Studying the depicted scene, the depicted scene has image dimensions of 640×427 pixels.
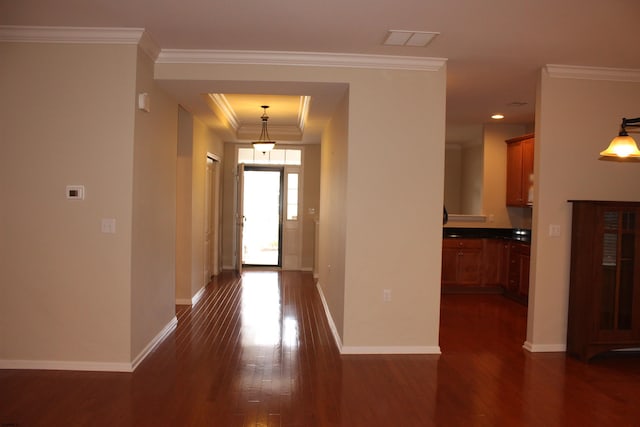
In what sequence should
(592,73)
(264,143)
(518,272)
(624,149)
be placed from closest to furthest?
(624,149) → (592,73) → (518,272) → (264,143)

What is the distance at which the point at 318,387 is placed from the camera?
366 centimetres

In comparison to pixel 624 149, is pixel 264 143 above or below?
above

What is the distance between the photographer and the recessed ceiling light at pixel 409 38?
3.75 metres

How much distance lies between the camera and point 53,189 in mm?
3928

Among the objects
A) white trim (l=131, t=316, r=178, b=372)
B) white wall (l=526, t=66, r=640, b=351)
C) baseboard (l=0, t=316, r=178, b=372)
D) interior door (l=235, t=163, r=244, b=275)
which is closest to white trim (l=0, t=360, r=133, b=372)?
baseboard (l=0, t=316, r=178, b=372)

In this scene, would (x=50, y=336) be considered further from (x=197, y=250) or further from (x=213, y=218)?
(x=213, y=218)

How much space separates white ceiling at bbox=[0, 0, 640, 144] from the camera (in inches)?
129

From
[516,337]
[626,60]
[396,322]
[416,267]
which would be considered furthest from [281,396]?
[626,60]

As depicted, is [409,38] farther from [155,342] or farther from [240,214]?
[240,214]

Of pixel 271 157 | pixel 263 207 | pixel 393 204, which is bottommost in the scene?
pixel 263 207

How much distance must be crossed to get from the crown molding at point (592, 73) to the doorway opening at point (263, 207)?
19.5 ft

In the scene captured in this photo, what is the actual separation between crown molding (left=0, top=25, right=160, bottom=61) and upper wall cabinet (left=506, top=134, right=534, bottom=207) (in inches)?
213

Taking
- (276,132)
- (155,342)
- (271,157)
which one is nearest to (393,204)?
(155,342)

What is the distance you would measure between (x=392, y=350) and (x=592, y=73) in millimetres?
3148
